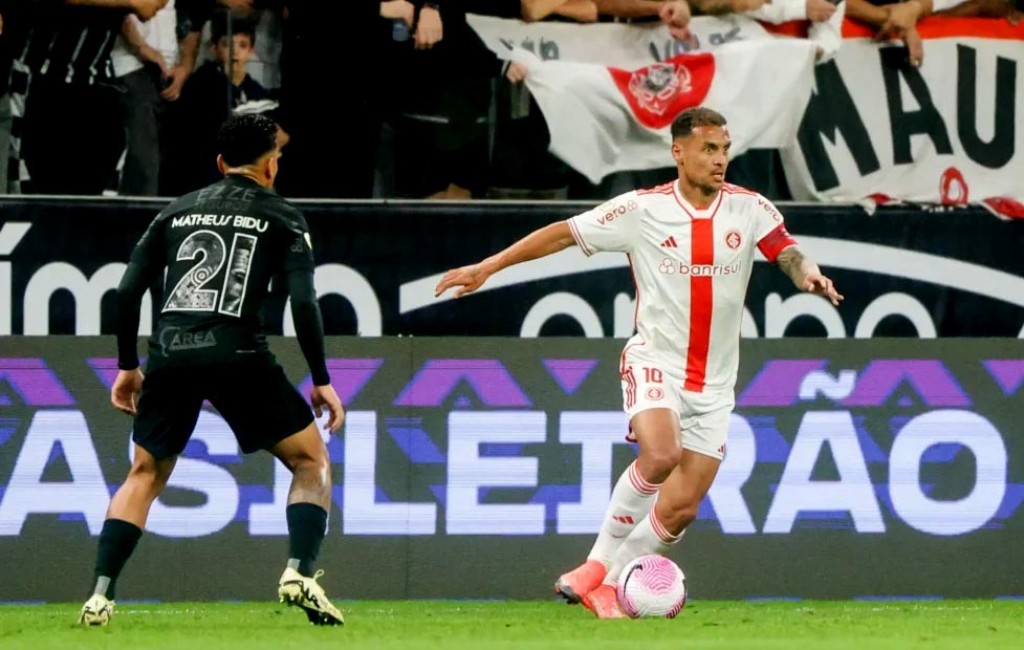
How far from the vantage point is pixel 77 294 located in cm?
965

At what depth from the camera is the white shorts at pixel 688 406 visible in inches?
293

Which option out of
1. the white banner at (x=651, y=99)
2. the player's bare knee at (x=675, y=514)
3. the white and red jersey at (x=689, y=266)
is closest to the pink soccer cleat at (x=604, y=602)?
the player's bare knee at (x=675, y=514)

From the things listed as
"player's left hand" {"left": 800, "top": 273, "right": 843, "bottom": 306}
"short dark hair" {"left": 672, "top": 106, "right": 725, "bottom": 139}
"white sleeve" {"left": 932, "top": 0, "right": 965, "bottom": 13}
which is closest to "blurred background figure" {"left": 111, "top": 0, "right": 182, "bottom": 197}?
"short dark hair" {"left": 672, "top": 106, "right": 725, "bottom": 139}

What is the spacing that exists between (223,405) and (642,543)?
6.21 ft

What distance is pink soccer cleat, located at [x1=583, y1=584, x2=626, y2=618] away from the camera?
7.34 metres

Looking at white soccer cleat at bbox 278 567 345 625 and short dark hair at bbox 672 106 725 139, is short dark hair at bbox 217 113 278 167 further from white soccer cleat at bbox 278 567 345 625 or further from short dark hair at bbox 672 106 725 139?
short dark hair at bbox 672 106 725 139

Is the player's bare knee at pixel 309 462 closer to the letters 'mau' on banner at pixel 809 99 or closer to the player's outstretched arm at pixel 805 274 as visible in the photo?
the player's outstretched arm at pixel 805 274

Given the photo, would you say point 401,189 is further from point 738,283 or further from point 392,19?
point 738,283

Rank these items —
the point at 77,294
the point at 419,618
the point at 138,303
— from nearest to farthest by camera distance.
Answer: the point at 138,303, the point at 419,618, the point at 77,294

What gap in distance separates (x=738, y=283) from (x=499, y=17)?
3069 millimetres

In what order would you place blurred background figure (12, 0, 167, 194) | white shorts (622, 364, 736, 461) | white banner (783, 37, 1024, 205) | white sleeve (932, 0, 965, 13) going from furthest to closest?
white sleeve (932, 0, 965, 13) < white banner (783, 37, 1024, 205) < blurred background figure (12, 0, 167, 194) < white shorts (622, 364, 736, 461)

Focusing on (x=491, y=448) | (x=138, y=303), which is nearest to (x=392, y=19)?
(x=491, y=448)

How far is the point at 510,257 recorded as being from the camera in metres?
7.45

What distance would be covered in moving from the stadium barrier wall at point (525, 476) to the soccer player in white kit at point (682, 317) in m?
1.74
